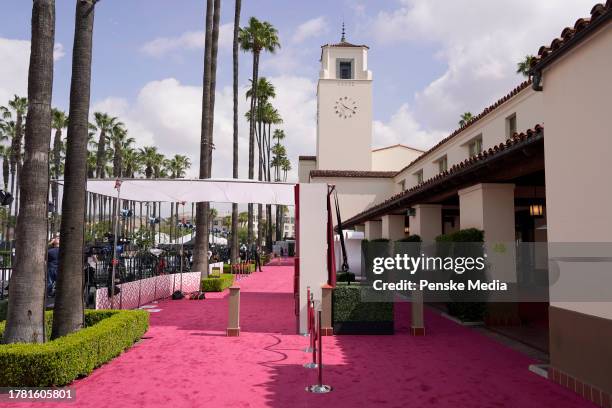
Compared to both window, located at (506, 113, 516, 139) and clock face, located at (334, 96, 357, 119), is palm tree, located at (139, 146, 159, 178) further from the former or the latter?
window, located at (506, 113, 516, 139)

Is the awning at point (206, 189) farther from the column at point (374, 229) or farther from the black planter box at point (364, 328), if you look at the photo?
the column at point (374, 229)

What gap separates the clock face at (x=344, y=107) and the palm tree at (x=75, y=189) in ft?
109

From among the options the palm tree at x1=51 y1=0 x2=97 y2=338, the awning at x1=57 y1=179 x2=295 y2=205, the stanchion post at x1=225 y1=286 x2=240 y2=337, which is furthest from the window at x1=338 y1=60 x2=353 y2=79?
the palm tree at x1=51 y1=0 x2=97 y2=338

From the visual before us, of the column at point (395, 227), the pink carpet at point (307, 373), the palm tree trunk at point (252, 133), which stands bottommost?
the pink carpet at point (307, 373)

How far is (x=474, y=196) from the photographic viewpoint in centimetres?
1126

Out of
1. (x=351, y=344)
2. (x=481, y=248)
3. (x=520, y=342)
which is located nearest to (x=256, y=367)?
(x=351, y=344)

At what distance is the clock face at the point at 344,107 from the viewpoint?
40.8 metres

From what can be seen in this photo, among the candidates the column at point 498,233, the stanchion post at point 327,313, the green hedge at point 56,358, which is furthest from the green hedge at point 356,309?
the green hedge at point 56,358

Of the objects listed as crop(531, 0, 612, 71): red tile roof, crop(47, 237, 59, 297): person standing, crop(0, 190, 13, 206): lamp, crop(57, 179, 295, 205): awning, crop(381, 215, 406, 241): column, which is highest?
crop(531, 0, 612, 71): red tile roof

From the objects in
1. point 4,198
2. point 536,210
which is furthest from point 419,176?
point 4,198

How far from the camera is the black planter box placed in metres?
10.2

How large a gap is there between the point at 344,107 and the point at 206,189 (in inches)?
1205

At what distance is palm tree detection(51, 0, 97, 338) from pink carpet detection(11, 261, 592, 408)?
127cm

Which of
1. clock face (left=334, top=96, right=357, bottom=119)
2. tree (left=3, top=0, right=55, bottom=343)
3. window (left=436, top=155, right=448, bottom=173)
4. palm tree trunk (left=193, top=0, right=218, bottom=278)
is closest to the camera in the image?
tree (left=3, top=0, right=55, bottom=343)
